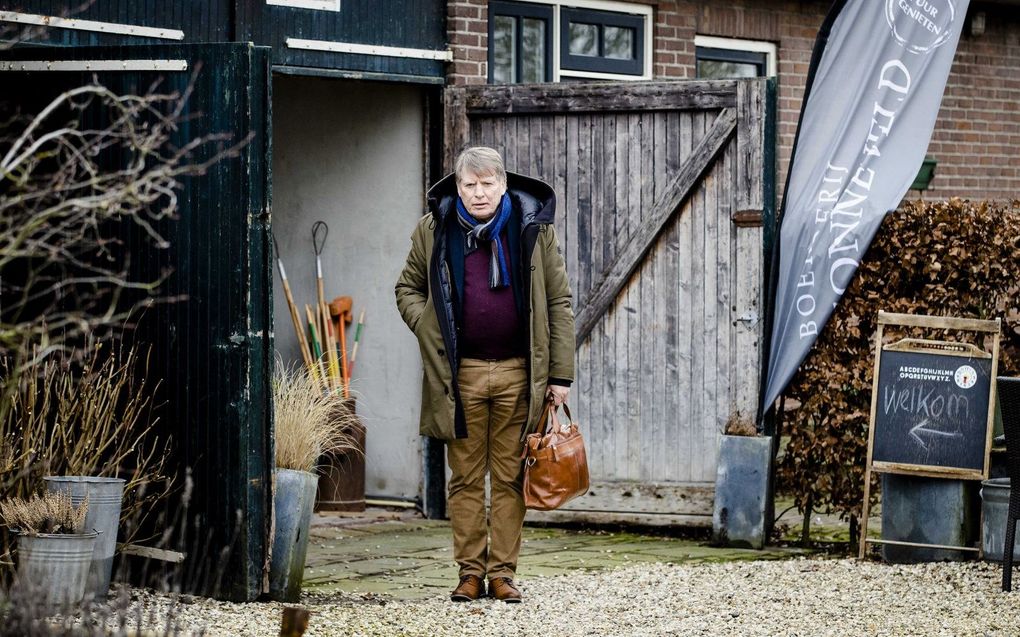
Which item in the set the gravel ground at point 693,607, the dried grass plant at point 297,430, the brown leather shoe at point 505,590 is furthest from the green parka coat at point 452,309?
the gravel ground at point 693,607

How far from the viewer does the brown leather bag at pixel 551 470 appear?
6695 millimetres

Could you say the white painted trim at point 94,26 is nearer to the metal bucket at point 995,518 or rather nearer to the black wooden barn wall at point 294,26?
the black wooden barn wall at point 294,26

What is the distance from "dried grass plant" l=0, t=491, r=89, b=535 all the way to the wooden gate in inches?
148

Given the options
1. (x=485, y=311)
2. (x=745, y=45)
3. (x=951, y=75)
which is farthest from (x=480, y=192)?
(x=951, y=75)

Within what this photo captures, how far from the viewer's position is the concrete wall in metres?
10.0

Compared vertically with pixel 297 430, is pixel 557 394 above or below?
above

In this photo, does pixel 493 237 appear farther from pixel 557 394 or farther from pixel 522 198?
pixel 557 394

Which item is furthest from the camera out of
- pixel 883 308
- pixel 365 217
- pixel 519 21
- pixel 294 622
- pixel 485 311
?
pixel 365 217

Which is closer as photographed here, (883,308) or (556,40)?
(883,308)

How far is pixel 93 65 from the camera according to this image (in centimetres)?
681

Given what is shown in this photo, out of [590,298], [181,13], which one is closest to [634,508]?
[590,298]

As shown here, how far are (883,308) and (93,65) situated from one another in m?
4.25

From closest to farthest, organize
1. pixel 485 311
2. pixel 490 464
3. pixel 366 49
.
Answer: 1. pixel 485 311
2. pixel 490 464
3. pixel 366 49

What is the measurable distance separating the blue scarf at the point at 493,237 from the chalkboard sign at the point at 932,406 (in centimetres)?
245
